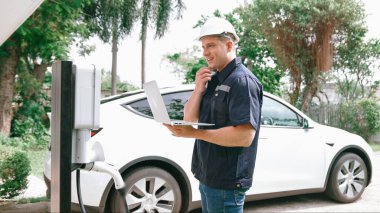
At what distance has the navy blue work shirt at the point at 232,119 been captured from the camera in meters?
2.06

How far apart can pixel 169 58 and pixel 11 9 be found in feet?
94.8

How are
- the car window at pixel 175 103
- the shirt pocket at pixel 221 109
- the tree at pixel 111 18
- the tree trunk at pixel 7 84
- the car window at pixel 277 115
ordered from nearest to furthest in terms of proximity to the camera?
1. the shirt pocket at pixel 221 109
2. the car window at pixel 175 103
3. the car window at pixel 277 115
4. the tree trunk at pixel 7 84
5. the tree at pixel 111 18

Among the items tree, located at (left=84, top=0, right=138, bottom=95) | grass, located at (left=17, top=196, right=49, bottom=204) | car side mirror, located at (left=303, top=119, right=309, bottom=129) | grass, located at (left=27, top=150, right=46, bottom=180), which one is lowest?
grass, located at (left=17, top=196, right=49, bottom=204)

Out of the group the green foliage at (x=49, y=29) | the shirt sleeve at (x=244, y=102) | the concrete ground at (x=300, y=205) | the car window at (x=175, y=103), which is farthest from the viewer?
the green foliage at (x=49, y=29)

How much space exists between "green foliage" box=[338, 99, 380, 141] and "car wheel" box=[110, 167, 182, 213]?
1170 centimetres

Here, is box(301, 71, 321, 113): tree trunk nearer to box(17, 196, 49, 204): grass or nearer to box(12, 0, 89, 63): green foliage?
box(12, 0, 89, 63): green foliage

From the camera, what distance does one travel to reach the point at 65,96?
1.06 m

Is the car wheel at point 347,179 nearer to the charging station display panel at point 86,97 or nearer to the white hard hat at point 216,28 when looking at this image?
the white hard hat at point 216,28

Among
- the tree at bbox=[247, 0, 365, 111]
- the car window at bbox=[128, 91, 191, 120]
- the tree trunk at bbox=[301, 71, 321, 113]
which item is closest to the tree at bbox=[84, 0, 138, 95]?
the tree at bbox=[247, 0, 365, 111]

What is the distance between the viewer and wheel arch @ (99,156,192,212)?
3.73 m

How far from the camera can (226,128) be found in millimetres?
2045

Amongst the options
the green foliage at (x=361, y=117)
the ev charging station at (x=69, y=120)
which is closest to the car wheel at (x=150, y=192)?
the ev charging station at (x=69, y=120)

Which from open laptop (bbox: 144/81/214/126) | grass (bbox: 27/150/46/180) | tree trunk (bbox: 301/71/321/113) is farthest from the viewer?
tree trunk (bbox: 301/71/321/113)

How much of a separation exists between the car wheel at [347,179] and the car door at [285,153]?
26 centimetres
